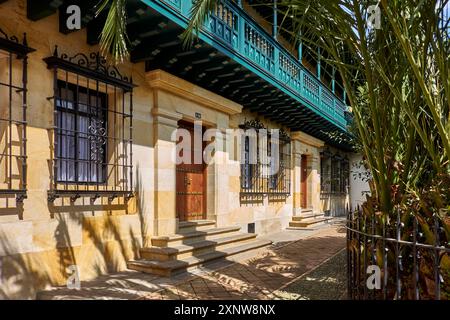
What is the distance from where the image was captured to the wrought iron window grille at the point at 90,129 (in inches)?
207

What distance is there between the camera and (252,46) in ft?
26.5

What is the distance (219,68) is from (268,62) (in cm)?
182

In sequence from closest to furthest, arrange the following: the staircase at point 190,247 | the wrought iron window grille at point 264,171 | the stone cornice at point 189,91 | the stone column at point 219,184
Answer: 1. the staircase at point 190,247
2. the stone cornice at point 189,91
3. the stone column at point 219,184
4. the wrought iron window grille at point 264,171

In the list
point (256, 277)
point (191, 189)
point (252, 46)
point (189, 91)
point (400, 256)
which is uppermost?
point (252, 46)

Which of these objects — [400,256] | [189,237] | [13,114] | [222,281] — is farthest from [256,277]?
[13,114]

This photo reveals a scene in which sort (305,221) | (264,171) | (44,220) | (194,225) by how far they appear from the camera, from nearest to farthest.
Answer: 1. (44,220)
2. (194,225)
3. (264,171)
4. (305,221)

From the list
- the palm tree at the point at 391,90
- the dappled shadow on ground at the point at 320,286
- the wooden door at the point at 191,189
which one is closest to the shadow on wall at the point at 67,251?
the wooden door at the point at 191,189

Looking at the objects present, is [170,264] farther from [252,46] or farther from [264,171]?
[264,171]

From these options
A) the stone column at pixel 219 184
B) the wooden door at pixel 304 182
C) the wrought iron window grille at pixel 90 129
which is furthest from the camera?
the wooden door at pixel 304 182

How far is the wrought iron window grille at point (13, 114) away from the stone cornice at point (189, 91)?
7.61 ft

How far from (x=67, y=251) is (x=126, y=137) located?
204 centimetres

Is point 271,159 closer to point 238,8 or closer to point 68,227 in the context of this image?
point 238,8

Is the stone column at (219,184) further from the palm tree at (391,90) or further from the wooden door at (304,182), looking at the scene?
the wooden door at (304,182)

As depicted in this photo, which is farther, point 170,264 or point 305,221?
point 305,221
